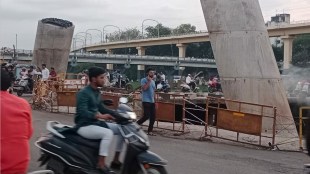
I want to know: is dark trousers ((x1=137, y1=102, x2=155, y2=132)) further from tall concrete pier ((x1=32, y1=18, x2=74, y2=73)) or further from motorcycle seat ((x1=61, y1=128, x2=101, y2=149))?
tall concrete pier ((x1=32, y1=18, x2=74, y2=73))

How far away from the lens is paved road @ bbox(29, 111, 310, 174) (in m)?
8.55

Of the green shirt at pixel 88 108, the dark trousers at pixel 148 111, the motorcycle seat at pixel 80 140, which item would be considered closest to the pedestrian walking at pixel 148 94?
the dark trousers at pixel 148 111

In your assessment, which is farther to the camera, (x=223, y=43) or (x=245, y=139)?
(x=223, y=43)

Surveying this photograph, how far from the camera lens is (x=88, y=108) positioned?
6453 millimetres

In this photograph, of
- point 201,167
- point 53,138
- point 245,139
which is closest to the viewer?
point 53,138

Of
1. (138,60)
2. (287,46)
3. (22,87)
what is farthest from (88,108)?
(138,60)

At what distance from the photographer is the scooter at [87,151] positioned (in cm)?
598

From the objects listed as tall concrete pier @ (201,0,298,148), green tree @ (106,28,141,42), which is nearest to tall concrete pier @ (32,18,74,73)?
tall concrete pier @ (201,0,298,148)

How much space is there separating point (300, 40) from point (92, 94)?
326 feet

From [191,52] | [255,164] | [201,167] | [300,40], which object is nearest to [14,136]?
[201,167]

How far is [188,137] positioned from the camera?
13055mm

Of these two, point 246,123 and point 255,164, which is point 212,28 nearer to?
point 246,123

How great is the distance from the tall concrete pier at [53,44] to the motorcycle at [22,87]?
6461 mm

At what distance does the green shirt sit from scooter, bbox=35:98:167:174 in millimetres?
188
